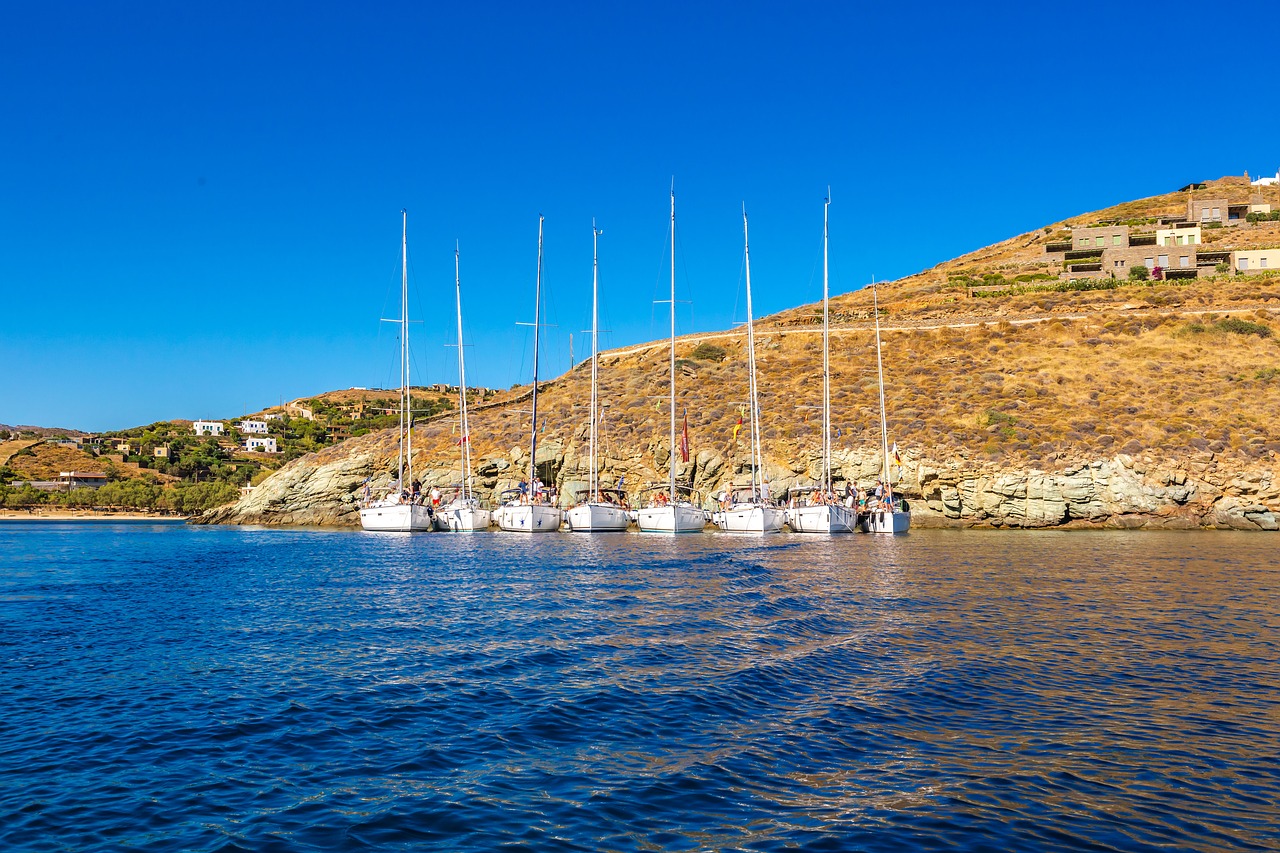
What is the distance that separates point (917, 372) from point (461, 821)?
2697 inches

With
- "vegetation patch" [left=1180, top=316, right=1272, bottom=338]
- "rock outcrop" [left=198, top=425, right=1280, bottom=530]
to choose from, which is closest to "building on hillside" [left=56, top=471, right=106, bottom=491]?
"rock outcrop" [left=198, top=425, right=1280, bottom=530]

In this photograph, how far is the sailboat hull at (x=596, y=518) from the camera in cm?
5619

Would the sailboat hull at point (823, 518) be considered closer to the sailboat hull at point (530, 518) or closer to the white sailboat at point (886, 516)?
the white sailboat at point (886, 516)

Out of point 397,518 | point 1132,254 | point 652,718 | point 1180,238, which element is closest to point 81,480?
point 397,518

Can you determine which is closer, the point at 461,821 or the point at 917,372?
the point at 461,821

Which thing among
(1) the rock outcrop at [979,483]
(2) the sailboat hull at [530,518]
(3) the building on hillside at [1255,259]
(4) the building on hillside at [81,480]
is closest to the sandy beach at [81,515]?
(4) the building on hillside at [81,480]

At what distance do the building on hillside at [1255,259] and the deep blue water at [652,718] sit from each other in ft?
287

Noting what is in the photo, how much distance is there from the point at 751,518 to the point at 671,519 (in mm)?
4863

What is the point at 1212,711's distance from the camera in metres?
12.3

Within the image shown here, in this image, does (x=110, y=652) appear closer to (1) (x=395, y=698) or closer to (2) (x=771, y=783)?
(1) (x=395, y=698)

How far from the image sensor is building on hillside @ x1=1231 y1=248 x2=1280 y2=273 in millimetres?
94938

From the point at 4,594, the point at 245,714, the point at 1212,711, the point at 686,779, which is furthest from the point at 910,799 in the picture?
the point at 4,594

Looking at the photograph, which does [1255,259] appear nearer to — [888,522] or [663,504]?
[888,522]

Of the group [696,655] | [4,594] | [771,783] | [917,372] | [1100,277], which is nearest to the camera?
[771,783]
